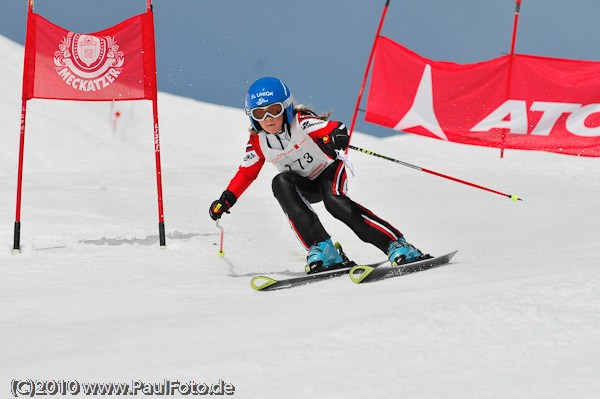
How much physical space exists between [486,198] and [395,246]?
11.8 feet

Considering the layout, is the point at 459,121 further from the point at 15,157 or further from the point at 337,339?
the point at 15,157

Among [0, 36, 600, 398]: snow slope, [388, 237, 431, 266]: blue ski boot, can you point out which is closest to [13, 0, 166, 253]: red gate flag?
[0, 36, 600, 398]: snow slope

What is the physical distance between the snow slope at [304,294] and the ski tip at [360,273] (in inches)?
4.7

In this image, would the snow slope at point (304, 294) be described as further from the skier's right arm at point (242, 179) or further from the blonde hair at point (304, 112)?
the blonde hair at point (304, 112)

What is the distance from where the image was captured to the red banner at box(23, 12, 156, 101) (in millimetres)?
5082

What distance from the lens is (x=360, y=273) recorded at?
3.49 metres

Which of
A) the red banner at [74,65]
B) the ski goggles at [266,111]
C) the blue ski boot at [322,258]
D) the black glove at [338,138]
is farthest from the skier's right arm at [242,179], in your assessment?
the red banner at [74,65]

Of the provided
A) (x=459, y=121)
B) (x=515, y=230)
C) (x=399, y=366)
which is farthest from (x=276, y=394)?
(x=459, y=121)

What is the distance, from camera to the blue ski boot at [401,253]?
3.74 metres

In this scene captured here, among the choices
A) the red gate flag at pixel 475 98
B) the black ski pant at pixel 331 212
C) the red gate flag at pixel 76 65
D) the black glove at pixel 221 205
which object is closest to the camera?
the black ski pant at pixel 331 212

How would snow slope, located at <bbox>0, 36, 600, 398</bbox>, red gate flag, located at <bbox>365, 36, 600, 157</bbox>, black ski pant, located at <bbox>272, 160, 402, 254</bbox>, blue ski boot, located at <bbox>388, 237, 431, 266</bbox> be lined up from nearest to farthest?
snow slope, located at <bbox>0, 36, 600, 398</bbox> < blue ski boot, located at <bbox>388, 237, 431, 266</bbox> < black ski pant, located at <bbox>272, 160, 402, 254</bbox> < red gate flag, located at <bbox>365, 36, 600, 157</bbox>

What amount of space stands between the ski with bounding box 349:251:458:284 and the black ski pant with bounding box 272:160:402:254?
0.27m

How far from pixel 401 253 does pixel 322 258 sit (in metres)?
0.46

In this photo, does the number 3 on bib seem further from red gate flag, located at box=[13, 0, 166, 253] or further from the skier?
red gate flag, located at box=[13, 0, 166, 253]
